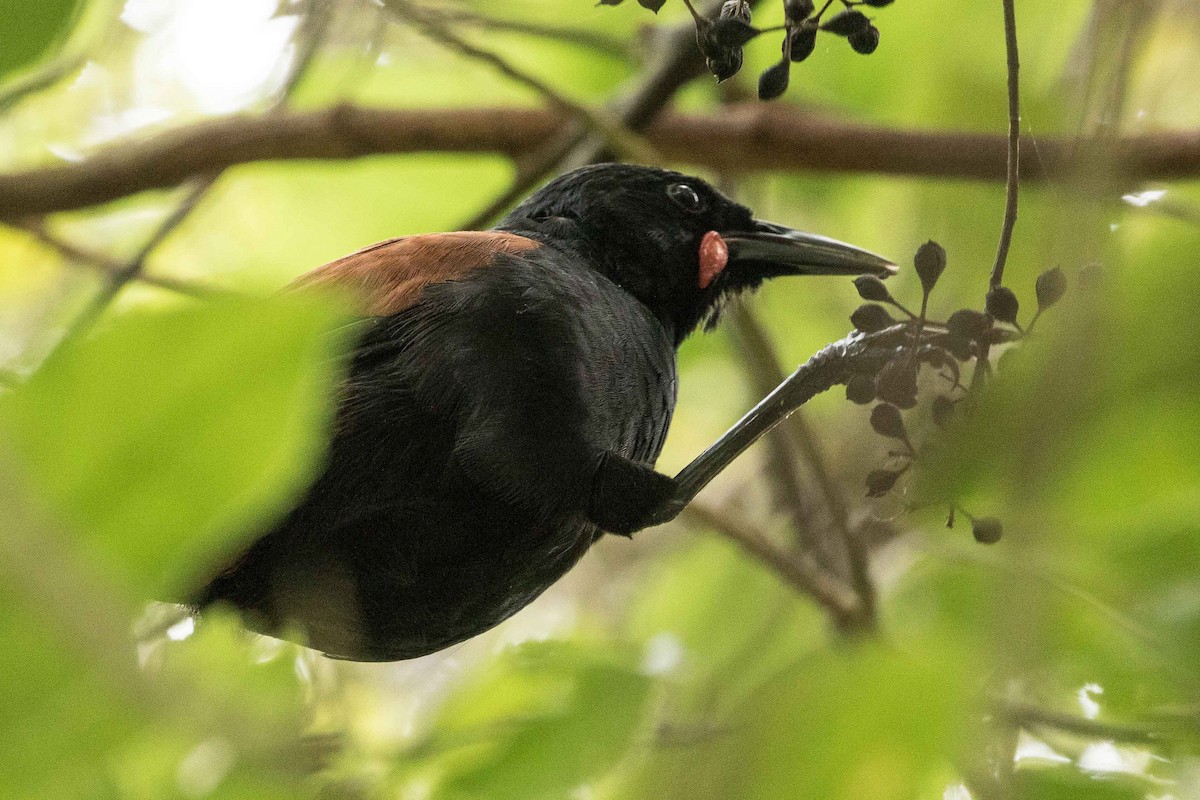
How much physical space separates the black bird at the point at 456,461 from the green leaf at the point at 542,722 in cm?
12

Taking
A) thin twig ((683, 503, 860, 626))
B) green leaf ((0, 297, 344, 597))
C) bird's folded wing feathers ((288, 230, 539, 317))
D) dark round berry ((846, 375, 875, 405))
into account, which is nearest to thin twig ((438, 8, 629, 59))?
bird's folded wing feathers ((288, 230, 539, 317))

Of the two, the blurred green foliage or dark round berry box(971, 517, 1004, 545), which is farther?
dark round berry box(971, 517, 1004, 545)

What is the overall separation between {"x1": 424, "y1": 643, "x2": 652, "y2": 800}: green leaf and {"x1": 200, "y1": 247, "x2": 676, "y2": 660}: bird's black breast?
0.39 ft

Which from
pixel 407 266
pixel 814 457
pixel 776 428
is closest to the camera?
pixel 407 266

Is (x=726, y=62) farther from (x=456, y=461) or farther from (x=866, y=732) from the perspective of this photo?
(x=866, y=732)

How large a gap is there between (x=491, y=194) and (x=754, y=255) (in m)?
1.17

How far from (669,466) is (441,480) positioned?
8.29 feet

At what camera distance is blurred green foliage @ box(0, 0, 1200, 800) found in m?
0.74

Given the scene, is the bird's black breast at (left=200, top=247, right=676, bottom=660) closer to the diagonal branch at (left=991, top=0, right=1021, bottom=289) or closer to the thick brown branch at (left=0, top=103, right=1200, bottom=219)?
the diagonal branch at (left=991, top=0, right=1021, bottom=289)

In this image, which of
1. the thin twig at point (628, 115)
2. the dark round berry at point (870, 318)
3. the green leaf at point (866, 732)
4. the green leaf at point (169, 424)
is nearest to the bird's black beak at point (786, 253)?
the thin twig at point (628, 115)

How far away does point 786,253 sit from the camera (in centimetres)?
259

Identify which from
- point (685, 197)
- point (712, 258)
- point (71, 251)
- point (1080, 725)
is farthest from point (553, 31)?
point (1080, 725)

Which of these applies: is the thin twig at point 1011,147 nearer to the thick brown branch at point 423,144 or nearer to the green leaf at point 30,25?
the green leaf at point 30,25

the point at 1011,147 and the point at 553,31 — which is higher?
the point at 553,31
